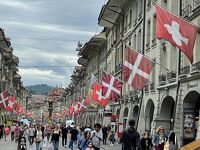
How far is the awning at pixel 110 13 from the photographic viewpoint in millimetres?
55237

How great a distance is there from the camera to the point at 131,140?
1565 cm

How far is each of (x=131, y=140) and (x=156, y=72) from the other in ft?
72.1

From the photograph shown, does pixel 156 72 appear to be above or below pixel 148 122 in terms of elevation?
above

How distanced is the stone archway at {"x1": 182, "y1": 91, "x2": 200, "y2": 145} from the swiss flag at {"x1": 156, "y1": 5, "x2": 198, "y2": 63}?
27.4 feet

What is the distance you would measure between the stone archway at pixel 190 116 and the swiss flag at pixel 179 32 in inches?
329

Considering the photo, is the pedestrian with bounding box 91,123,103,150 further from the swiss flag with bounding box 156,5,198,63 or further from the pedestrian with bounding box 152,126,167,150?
the pedestrian with bounding box 152,126,167,150

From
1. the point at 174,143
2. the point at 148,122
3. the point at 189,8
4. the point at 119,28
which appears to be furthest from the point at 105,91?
the point at 174,143

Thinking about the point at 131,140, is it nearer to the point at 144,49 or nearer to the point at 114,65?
the point at 144,49

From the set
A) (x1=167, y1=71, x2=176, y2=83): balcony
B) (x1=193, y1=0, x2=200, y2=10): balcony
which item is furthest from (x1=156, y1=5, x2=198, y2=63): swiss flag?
(x1=167, y1=71, x2=176, y2=83): balcony

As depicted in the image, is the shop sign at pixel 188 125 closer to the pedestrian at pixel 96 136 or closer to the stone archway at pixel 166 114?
the stone archway at pixel 166 114

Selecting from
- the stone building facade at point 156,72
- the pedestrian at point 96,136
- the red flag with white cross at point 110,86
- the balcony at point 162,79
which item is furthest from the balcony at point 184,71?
the red flag with white cross at point 110,86

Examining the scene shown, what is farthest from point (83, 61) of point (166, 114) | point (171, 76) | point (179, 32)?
point (179, 32)

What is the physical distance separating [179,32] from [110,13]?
40.5 m

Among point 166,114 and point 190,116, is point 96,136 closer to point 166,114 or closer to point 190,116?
point 190,116
